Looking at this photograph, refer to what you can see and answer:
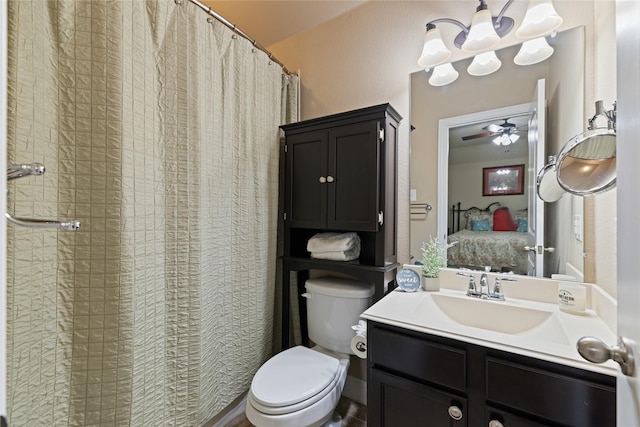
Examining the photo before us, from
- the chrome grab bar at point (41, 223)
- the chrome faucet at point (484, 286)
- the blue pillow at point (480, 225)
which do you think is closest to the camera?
the chrome grab bar at point (41, 223)

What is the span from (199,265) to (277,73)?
1312mm

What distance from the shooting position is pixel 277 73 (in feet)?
5.94

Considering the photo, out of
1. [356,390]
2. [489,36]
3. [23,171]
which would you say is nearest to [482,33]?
[489,36]

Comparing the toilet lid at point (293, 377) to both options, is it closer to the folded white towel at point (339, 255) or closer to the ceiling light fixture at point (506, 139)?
the folded white towel at point (339, 255)

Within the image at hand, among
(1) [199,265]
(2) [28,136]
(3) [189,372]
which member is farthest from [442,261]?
(2) [28,136]

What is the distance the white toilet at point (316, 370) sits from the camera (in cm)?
113

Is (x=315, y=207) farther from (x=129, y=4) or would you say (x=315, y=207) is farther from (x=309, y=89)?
A: (x=129, y=4)

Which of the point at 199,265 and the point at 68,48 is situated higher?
the point at 68,48

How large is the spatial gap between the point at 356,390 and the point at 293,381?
26.2 inches

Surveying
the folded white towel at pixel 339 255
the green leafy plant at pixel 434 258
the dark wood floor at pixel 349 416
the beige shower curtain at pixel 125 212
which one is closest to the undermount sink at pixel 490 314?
the green leafy plant at pixel 434 258

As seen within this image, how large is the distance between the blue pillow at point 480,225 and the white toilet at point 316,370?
0.64 metres

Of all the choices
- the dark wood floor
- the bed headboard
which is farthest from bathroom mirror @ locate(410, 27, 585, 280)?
the dark wood floor

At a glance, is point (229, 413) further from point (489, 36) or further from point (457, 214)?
point (489, 36)

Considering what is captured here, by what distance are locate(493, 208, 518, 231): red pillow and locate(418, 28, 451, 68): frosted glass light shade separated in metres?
0.82
